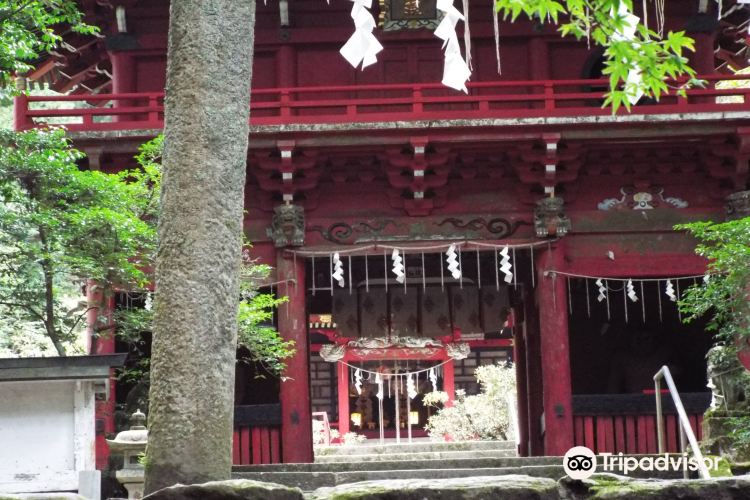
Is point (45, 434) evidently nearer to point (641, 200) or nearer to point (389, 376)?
point (641, 200)

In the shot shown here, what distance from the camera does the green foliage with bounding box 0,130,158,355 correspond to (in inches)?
459

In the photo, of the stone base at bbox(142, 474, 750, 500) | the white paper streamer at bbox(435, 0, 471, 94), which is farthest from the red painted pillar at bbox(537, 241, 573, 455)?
the stone base at bbox(142, 474, 750, 500)

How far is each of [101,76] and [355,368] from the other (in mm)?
9478

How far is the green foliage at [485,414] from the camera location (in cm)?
2338

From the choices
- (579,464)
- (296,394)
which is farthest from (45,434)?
(296,394)

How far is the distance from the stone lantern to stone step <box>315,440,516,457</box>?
35.7ft

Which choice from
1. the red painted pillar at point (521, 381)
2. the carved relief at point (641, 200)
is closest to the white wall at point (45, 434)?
the carved relief at point (641, 200)

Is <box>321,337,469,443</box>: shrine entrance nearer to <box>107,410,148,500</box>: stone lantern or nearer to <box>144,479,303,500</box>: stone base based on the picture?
<box>107,410,148,500</box>: stone lantern

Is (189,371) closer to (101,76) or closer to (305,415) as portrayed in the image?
(305,415)

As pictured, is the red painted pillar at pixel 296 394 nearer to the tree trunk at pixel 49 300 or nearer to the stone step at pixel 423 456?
the tree trunk at pixel 49 300

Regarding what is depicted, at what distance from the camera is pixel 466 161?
1546cm

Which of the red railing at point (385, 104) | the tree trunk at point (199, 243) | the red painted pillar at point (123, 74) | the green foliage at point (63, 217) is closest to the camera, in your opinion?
the tree trunk at point (199, 243)

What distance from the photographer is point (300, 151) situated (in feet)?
49.4

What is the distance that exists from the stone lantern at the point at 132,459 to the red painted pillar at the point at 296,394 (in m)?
4.11
